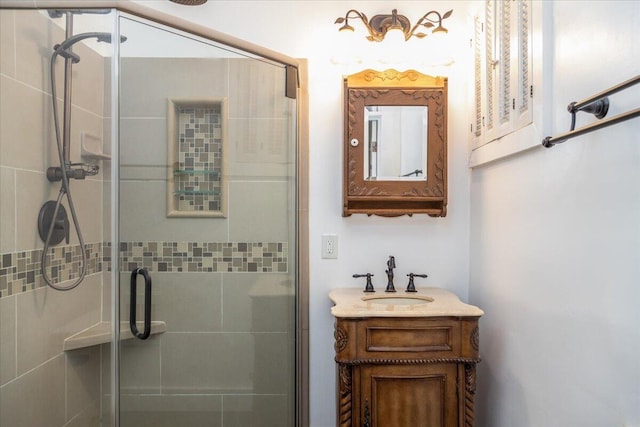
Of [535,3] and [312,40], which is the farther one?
[312,40]

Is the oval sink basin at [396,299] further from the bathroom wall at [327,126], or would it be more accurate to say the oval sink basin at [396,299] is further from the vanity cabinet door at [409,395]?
the vanity cabinet door at [409,395]

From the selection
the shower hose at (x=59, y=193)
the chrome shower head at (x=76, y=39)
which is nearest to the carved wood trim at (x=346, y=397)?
the shower hose at (x=59, y=193)

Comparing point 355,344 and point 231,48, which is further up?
point 231,48

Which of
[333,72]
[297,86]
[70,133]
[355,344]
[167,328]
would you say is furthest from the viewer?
[333,72]

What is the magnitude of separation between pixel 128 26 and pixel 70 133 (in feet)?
1.28

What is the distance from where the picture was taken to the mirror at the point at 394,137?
204 centimetres

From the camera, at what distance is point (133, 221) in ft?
4.80

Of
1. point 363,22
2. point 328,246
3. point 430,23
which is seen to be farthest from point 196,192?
point 430,23

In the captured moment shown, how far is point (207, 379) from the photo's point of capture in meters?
1.63

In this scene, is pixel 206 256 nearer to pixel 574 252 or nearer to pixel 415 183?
pixel 415 183

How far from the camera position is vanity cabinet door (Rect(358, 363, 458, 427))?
1.65 meters

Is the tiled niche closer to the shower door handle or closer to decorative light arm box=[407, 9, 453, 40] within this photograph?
the shower door handle

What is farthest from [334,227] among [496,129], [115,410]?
[115,410]

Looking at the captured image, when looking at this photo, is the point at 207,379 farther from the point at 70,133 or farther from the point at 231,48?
the point at 231,48
